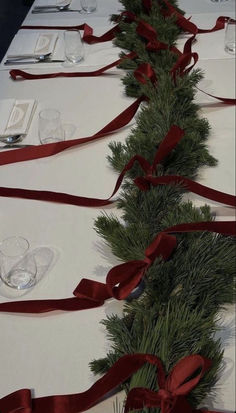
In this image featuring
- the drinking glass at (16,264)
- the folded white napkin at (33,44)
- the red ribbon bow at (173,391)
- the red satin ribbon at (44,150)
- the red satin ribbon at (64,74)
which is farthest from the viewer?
the folded white napkin at (33,44)

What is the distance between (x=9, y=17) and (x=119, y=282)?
2179mm

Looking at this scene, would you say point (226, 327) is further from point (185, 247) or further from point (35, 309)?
point (35, 309)

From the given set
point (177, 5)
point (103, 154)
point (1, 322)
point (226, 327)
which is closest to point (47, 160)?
point (103, 154)

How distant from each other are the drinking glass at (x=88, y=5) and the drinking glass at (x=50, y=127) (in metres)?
0.69

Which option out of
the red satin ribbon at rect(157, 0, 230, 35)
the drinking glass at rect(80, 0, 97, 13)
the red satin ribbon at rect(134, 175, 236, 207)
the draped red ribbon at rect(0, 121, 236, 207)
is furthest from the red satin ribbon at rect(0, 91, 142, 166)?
the drinking glass at rect(80, 0, 97, 13)

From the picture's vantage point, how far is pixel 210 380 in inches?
20.5

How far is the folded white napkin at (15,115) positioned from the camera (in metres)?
1.04

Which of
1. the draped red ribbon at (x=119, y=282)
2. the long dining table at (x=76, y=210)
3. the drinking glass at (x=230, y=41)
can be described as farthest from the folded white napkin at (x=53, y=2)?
the draped red ribbon at (x=119, y=282)

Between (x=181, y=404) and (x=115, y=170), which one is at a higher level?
(x=115, y=170)

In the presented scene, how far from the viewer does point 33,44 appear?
1.36 metres

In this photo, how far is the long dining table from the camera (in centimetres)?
60

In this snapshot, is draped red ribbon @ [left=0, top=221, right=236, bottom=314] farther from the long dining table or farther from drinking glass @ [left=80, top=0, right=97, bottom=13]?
drinking glass @ [left=80, top=0, right=97, bottom=13]

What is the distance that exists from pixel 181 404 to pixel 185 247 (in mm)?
216

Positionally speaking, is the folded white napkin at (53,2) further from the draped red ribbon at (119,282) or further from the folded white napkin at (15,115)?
the draped red ribbon at (119,282)
